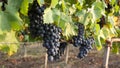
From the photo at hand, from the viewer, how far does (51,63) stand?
7902 millimetres

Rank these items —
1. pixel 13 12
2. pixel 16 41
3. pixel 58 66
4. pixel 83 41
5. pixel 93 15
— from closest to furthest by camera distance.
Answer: pixel 13 12, pixel 16 41, pixel 93 15, pixel 83 41, pixel 58 66

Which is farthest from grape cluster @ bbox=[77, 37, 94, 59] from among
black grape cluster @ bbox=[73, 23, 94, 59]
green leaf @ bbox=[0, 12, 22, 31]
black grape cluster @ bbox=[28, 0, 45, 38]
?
green leaf @ bbox=[0, 12, 22, 31]

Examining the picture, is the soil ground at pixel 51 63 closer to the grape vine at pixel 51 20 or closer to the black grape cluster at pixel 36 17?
the grape vine at pixel 51 20

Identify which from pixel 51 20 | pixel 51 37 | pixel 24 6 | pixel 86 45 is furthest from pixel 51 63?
pixel 24 6

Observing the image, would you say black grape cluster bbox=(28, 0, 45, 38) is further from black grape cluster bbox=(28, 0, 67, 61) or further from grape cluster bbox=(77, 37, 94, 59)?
grape cluster bbox=(77, 37, 94, 59)

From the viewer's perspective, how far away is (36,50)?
368 inches

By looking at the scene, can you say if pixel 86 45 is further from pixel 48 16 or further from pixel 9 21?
pixel 9 21

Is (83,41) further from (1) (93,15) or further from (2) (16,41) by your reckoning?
(2) (16,41)

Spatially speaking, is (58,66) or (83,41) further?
(58,66)

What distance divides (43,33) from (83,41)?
2.43 ft

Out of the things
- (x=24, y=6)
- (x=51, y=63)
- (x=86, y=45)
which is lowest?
(x=51, y=63)

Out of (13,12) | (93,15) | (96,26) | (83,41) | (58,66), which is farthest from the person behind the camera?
(58,66)

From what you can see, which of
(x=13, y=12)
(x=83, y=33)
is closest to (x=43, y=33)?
(x=13, y=12)

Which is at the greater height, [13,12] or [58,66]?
[13,12]
